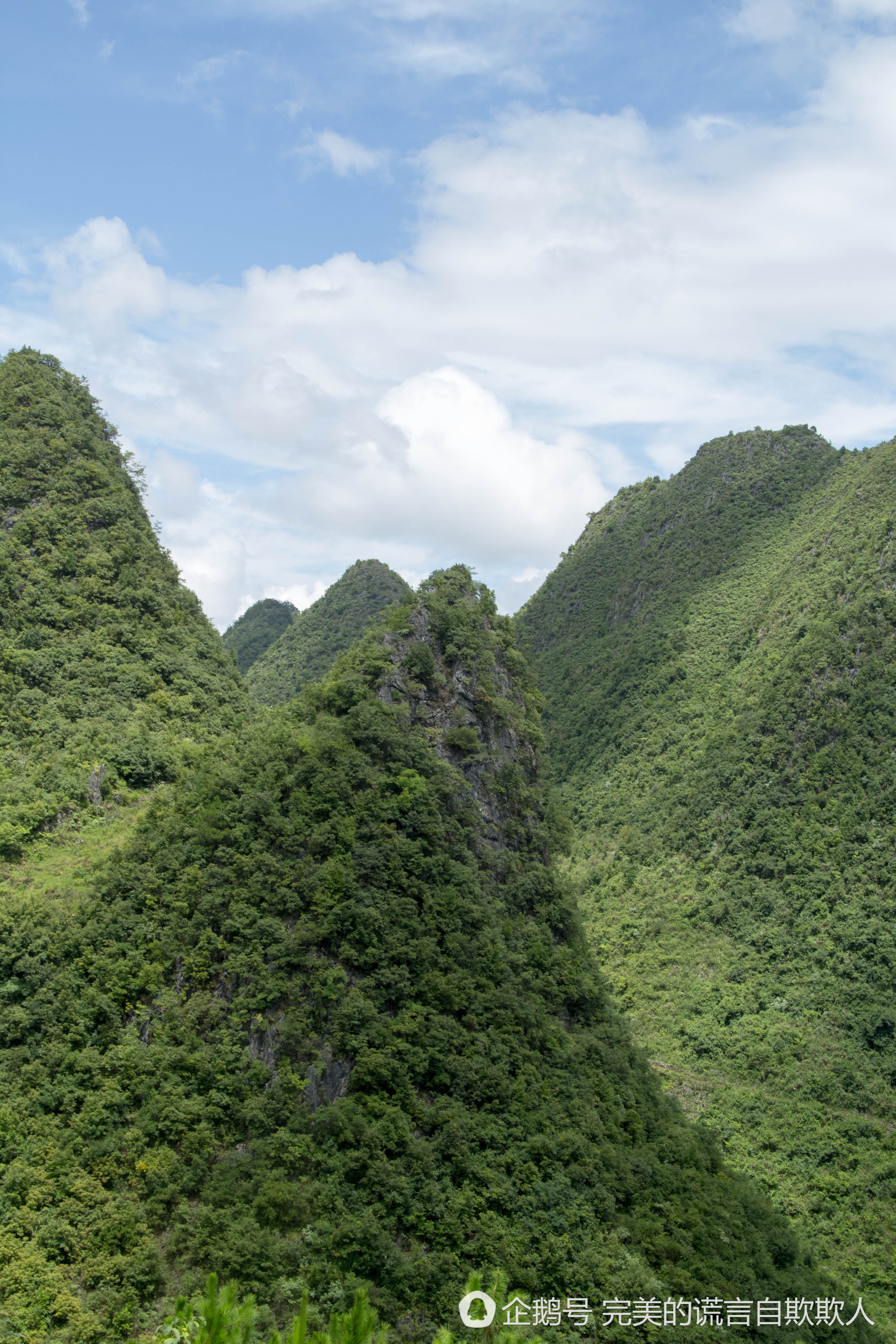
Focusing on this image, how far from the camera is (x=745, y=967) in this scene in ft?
159

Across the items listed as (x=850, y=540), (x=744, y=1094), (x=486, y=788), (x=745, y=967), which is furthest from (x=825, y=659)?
(x=486, y=788)

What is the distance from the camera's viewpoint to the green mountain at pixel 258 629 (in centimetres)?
10394

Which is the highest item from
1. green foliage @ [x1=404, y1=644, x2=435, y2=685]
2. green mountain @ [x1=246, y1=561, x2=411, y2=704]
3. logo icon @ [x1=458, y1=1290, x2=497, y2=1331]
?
green mountain @ [x1=246, y1=561, x2=411, y2=704]

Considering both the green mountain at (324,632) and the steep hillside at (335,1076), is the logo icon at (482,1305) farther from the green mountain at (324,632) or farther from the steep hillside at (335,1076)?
the green mountain at (324,632)

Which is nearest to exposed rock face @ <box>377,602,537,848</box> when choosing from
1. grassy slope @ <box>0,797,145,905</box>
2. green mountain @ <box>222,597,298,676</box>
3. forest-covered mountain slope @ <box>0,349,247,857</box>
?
forest-covered mountain slope @ <box>0,349,247,857</box>

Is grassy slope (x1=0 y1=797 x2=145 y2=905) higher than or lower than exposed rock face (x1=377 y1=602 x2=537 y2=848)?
lower

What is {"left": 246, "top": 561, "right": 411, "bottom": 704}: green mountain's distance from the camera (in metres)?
78.0

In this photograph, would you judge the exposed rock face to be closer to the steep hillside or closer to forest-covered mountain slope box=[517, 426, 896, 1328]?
the steep hillside

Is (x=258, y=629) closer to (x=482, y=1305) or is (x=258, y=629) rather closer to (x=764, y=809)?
(x=764, y=809)

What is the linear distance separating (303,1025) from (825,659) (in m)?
42.4

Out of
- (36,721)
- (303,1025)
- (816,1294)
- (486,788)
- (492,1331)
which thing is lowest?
(816,1294)

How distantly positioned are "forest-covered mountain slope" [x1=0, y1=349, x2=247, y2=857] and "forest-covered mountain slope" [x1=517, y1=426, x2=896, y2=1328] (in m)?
27.4

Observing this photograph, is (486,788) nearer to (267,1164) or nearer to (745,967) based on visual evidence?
(267,1164)

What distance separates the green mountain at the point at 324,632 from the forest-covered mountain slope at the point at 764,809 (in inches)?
672
